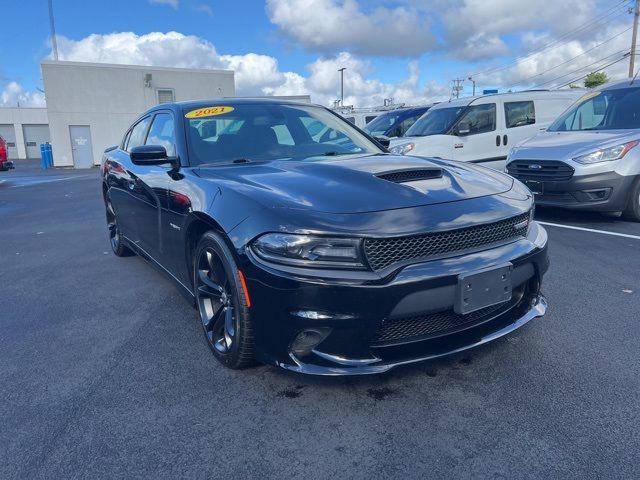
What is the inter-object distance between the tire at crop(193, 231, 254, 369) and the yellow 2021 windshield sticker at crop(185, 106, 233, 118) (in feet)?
3.94

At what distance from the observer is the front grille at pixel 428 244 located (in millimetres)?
2287

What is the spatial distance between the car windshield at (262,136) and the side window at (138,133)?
103 centimetres

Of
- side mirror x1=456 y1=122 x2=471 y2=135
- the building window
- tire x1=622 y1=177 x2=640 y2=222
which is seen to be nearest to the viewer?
tire x1=622 y1=177 x2=640 y2=222

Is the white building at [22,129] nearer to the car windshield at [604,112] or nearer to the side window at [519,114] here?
the side window at [519,114]

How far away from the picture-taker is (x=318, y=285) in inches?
87.8

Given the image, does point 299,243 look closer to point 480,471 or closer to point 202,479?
point 202,479

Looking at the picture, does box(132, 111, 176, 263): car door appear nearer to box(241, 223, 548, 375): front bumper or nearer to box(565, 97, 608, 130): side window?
box(241, 223, 548, 375): front bumper

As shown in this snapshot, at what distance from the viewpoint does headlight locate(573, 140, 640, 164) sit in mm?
6203

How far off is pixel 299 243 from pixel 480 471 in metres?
1.18

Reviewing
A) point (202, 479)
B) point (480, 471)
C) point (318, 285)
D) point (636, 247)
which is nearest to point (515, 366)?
point (480, 471)

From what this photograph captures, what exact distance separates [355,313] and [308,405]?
59 cm

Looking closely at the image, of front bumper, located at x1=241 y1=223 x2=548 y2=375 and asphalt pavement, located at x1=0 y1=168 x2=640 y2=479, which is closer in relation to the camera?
asphalt pavement, located at x1=0 y1=168 x2=640 y2=479

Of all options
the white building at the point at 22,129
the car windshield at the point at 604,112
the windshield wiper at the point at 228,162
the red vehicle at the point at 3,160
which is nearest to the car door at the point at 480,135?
the car windshield at the point at 604,112

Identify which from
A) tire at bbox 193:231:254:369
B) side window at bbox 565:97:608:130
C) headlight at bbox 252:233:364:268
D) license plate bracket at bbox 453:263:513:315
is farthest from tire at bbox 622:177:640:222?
tire at bbox 193:231:254:369
